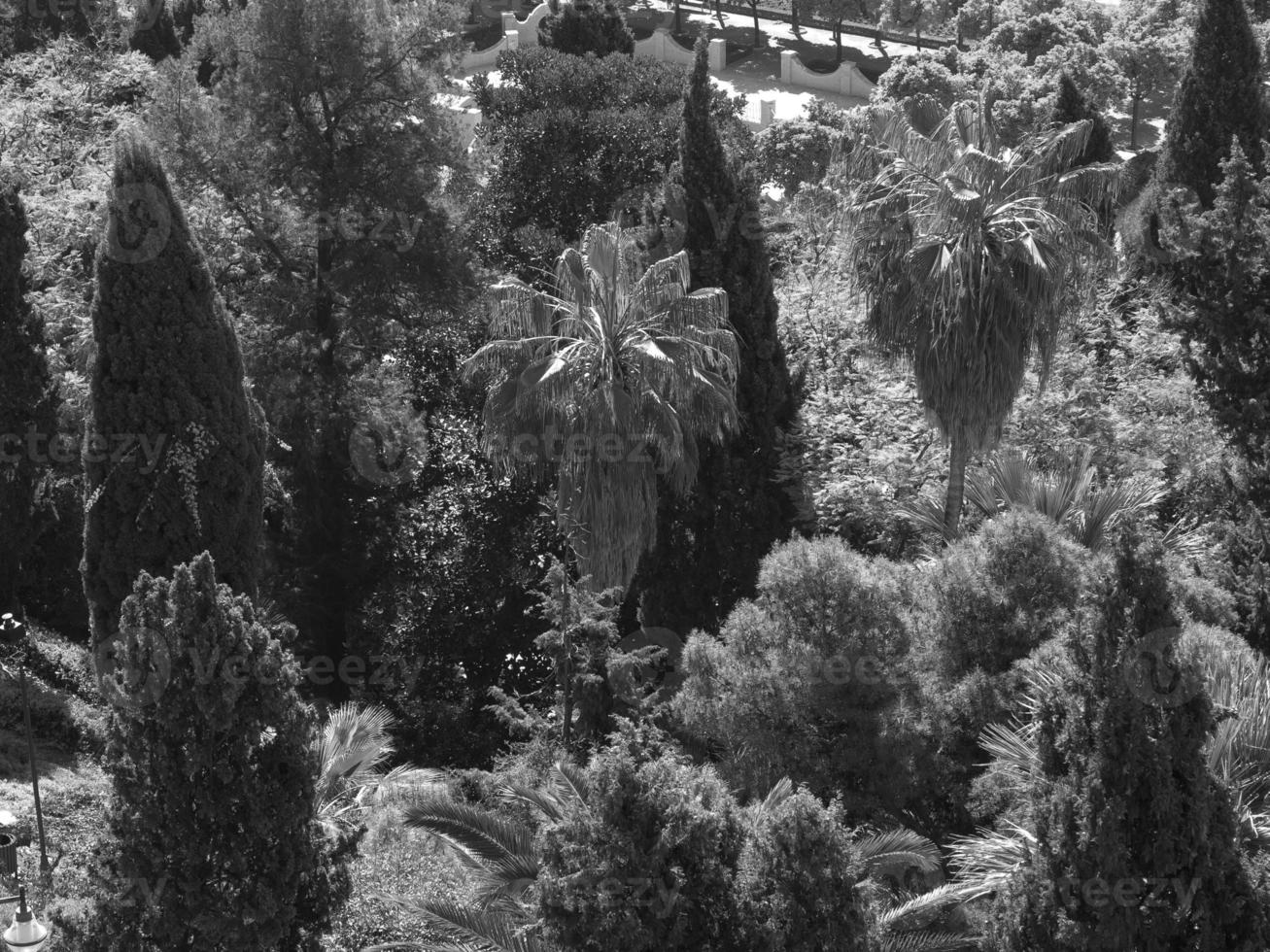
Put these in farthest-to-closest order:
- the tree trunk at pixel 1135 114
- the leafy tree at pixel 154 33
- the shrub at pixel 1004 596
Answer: the tree trunk at pixel 1135 114 < the leafy tree at pixel 154 33 < the shrub at pixel 1004 596

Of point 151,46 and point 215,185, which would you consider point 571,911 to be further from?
point 151,46

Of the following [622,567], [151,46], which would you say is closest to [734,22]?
[151,46]

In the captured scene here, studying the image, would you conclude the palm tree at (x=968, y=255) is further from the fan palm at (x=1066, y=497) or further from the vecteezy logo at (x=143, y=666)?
the vecteezy logo at (x=143, y=666)

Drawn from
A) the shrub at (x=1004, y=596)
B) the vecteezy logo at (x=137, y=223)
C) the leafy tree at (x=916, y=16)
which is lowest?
the leafy tree at (x=916, y=16)

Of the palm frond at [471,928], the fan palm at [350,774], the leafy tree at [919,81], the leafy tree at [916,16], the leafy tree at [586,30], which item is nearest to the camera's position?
the palm frond at [471,928]

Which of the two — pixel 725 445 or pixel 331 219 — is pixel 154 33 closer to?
pixel 331 219

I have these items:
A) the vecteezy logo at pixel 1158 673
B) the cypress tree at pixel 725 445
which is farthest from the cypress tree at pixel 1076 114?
the vecteezy logo at pixel 1158 673

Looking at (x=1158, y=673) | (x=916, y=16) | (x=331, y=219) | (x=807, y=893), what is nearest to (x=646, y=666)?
(x=331, y=219)

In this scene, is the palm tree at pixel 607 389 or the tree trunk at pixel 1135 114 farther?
the tree trunk at pixel 1135 114
